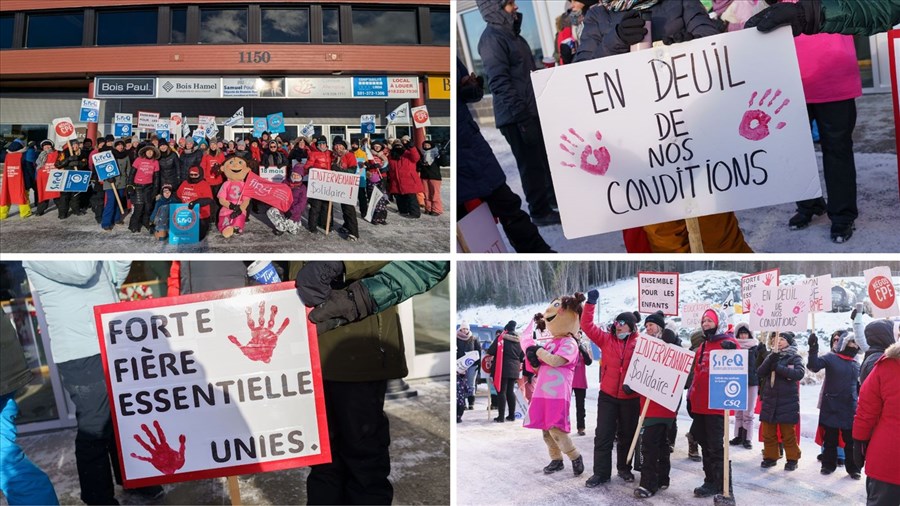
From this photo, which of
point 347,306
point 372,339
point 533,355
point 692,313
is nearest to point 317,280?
point 347,306

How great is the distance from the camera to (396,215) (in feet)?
24.0

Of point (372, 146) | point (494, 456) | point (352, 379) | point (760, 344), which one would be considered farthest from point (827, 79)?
point (372, 146)

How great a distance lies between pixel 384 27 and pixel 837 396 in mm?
4454

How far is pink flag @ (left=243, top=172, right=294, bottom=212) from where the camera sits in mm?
6344

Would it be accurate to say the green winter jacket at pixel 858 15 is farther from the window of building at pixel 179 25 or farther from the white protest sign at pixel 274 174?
the white protest sign at pixel 274 174

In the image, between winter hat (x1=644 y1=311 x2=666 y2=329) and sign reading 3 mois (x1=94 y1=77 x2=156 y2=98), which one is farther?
sign reading 3 mois (x1=94 y1=77 x2=156 y2=98)

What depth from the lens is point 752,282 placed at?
9.70 ft

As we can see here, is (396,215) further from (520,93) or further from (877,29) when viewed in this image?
(877,29)

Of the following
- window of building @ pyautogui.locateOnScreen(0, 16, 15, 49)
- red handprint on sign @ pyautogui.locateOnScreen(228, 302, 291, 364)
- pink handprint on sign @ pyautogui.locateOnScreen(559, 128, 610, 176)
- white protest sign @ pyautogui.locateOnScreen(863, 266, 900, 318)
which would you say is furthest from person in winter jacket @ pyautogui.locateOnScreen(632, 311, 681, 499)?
window of building @ pyautogui.locateOnScreen(0, 16, 15, 49)

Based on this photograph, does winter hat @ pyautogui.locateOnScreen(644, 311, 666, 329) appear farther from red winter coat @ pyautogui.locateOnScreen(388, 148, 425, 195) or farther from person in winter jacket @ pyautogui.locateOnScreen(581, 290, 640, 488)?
red winter coat @ pyautogui.locateOnScreen(388, 148, 425, 195)

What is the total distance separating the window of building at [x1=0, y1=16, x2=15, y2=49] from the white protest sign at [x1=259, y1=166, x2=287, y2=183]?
300 centimetres

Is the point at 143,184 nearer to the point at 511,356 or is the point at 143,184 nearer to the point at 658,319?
the point at 511,356

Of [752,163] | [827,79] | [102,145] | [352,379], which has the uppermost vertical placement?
[102,145]

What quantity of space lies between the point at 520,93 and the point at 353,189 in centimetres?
219
